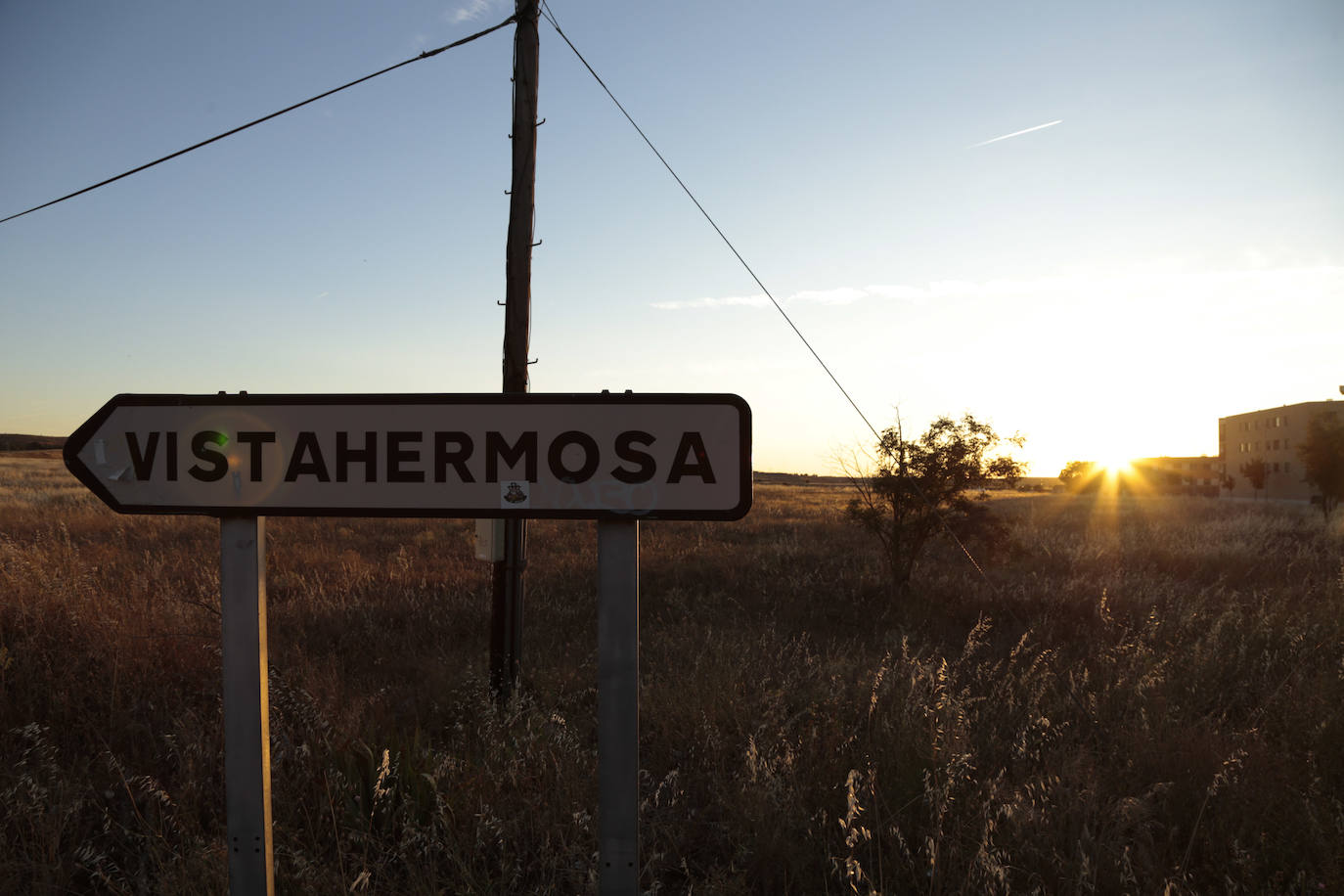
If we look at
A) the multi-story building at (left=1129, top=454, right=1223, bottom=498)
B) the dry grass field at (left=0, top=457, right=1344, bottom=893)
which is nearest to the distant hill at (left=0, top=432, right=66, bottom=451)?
the dry grass field at (left=0, top=457, right=1344, bottom=893)

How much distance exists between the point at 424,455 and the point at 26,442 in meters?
108

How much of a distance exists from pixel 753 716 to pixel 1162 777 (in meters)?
2.16

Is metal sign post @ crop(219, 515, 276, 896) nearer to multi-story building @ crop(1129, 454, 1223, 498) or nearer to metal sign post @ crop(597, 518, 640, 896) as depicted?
metal sign post @ crop(597, 518, 640, 896)

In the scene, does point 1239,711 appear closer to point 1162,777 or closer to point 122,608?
point 1162,777

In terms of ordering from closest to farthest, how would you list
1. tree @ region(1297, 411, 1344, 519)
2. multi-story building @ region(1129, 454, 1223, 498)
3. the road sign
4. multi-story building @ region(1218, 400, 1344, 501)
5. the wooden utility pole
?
the road sign → the wooden utility pole → tree @ region(1297, 411, 1344, 519) → multi-story building @ region(1218, 400, 1344, 501) → multi-story building @ region(1129, 454, 1223, 498)

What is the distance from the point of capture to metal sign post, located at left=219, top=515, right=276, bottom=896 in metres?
1.86

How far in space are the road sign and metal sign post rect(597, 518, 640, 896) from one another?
0.18 metres

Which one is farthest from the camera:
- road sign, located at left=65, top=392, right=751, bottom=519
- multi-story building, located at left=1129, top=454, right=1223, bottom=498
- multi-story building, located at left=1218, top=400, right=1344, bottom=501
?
multi-story building, located at left=1129, top=454, right=1223, bottom=498

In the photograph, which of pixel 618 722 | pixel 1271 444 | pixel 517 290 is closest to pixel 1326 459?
pixel 517 290

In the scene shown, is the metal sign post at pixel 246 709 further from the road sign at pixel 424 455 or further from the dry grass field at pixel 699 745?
the dry grass field at pixel 699 745

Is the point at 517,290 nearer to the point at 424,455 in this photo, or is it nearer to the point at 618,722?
the point at 424,455

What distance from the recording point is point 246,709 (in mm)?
1894

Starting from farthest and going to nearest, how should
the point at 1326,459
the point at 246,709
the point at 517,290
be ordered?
the point at 1326,459
the point at 517,290
the point at 246,709

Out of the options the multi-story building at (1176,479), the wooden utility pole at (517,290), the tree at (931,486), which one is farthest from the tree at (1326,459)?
the multi-story building at (1176,479)
